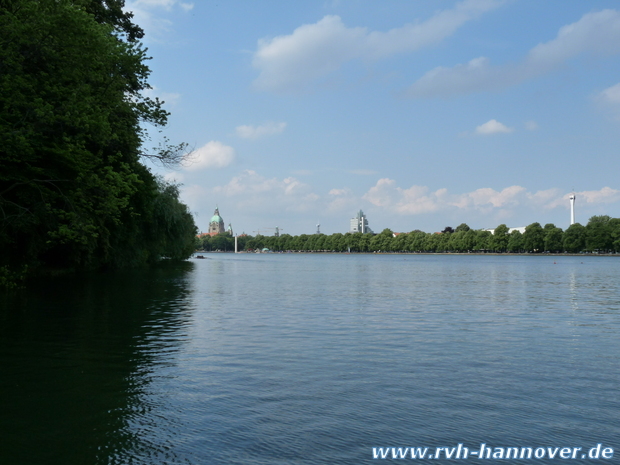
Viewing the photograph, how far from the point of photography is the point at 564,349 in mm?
16812

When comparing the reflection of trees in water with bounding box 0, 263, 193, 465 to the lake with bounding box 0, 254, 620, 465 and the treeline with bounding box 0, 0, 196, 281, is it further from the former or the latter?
the treeline with bounding box 0, 0, 196, 281

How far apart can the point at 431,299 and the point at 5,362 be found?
78.6 ft

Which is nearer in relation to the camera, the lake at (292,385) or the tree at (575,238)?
the lake at (292,385)

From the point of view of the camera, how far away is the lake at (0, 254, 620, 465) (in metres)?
8.52

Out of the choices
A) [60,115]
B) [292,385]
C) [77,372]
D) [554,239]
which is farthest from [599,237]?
[77,372]

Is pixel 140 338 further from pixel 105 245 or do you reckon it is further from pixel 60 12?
pixel 105 245

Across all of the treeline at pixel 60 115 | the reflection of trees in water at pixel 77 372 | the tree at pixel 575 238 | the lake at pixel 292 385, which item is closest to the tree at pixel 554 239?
the tree at pixel 575 238

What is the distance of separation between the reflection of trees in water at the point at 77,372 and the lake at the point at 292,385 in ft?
0.13

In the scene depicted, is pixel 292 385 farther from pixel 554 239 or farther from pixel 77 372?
pixel 554 239

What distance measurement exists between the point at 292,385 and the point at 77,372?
4885 mm

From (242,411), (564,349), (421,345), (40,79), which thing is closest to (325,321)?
(421,345)

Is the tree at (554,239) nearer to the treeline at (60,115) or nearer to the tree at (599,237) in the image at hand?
the tree at (599,237)

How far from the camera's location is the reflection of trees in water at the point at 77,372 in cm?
839

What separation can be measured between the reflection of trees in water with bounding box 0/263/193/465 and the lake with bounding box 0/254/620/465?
0.04 m
